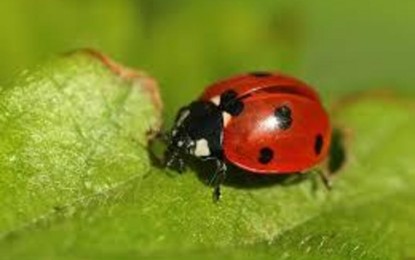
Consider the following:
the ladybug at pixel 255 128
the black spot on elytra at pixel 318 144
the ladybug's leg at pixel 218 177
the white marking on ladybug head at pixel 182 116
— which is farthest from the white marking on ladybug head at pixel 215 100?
the black spot on elytra at pixel 318 144

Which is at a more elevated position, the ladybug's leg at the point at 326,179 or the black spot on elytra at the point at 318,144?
the black spot on elytra at the point at 318,144

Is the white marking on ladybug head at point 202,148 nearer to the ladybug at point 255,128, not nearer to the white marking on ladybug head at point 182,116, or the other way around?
the ladybug at point 255,128

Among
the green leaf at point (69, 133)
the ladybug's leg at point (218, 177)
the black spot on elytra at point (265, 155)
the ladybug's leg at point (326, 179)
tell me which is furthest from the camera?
the ladybug's leg at point (326, 179)

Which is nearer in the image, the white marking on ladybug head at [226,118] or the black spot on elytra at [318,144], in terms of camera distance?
the white marking on ladybug head at [226,118]

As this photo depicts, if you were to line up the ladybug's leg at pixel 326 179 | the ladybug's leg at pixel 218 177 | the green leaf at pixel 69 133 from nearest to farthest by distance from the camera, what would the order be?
the green leaf at pixel 69 133 → the ladybug's leg at pixel 218 177 → the ladybug's leg at pixel 326 179

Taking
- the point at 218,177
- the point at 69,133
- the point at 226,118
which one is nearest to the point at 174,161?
the point at 218,177

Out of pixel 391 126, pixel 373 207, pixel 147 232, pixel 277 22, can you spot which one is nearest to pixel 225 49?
pixel 277 22

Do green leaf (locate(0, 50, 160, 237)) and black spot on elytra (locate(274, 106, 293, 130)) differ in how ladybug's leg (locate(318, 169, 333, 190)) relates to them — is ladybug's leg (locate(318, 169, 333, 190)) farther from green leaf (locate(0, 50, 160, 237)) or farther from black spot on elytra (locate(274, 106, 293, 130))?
green leaf (locate(0, 50, 160, 237))
